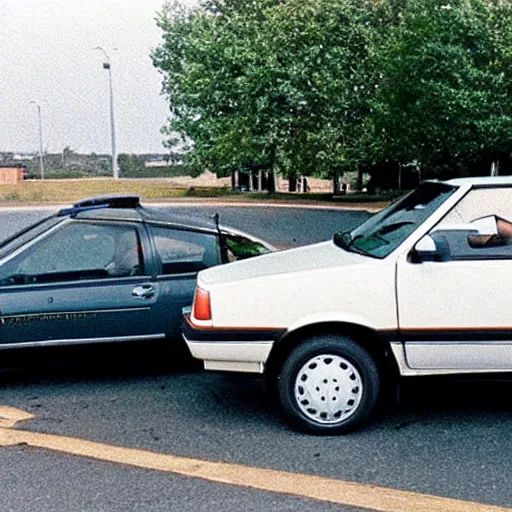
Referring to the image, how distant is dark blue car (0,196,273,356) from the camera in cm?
480

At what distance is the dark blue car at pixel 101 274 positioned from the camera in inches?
189

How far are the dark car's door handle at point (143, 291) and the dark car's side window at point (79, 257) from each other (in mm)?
145

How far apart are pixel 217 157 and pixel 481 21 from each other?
14.0m

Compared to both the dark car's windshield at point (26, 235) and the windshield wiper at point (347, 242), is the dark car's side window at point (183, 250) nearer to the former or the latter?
the dark car's windshield at point (26, 235)

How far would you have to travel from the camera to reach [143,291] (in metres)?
4.98

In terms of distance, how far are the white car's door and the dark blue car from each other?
173 centimetres

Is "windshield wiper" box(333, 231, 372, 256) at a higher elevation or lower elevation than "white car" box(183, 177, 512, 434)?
higher

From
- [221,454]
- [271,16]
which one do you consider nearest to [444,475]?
[221,454]

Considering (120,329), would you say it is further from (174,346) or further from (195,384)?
(195,384)

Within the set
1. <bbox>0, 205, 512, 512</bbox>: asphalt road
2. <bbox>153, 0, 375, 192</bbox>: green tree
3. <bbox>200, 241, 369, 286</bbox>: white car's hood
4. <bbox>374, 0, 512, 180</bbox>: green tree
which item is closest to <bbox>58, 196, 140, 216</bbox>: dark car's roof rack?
<bbox>0, 205, 512, 512</bbox>: asphalt road

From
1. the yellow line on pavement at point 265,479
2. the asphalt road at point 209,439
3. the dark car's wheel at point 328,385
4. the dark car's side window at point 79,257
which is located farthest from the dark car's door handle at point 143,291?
the dark car's wheel at point 328,385

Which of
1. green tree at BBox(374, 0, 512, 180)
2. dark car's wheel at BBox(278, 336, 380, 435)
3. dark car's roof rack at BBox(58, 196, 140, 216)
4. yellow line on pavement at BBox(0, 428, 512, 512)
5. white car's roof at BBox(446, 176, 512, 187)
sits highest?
green tree at BBox(374, 0, 512, 180)

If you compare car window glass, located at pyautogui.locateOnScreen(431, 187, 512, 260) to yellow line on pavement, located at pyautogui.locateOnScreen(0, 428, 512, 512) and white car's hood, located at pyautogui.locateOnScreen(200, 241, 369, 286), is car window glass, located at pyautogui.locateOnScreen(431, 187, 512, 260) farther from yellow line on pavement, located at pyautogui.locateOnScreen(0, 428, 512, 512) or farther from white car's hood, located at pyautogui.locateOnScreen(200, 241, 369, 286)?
yellow line on pavement, located at pyautogui.locateOnScreen(0, 428, 512, 512)

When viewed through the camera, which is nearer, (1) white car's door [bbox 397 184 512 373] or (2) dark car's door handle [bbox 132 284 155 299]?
(1) white car's door [bbox 397 184 512 373]
